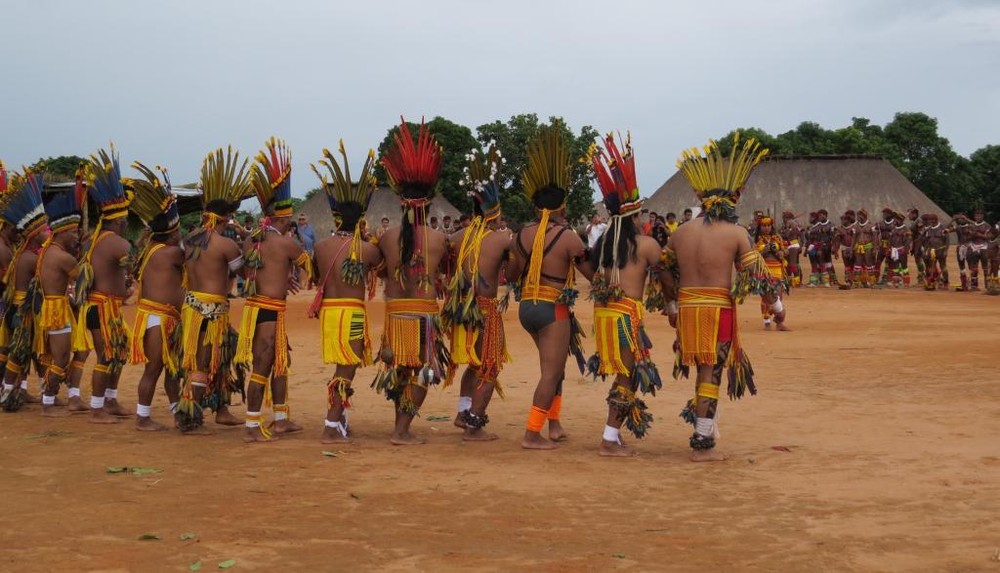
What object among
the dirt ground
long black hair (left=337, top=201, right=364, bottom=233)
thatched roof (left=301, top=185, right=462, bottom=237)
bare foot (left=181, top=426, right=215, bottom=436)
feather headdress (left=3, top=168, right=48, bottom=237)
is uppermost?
thatched roof (left=301, top=185, right=462, bottom=237)

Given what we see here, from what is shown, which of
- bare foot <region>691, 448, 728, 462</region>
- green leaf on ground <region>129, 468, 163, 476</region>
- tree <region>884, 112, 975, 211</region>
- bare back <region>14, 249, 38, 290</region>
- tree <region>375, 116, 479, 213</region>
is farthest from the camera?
tree <region>884, 112, 975, 211</region>

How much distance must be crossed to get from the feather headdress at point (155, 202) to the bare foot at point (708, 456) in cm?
504

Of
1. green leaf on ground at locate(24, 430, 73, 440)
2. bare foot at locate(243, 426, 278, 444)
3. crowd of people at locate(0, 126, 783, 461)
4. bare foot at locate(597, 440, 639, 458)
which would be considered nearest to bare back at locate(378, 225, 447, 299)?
crowd of people at locate(0, 126, 783, 461)

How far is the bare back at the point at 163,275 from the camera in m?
9.00

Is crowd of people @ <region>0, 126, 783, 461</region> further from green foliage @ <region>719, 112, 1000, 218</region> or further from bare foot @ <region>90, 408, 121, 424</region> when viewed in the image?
green foliage @ <region>719, 112, 1000, 218</region>

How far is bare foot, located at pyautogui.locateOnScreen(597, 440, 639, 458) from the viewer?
307 inches

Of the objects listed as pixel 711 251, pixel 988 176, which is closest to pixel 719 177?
pixel 711 251

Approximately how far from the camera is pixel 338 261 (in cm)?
840

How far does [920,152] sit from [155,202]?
58983mm

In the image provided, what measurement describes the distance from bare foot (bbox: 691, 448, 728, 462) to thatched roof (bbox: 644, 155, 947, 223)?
3882cm

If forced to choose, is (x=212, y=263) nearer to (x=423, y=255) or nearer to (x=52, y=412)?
(x=423, y=255)

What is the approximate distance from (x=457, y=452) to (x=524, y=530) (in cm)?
239

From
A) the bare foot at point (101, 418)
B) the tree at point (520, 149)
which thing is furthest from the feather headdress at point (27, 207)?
the tree at point (520, 149)

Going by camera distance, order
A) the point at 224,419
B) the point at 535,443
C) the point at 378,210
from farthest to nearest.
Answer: the point at 378,210
the point at 224,419
the point at 535,443
